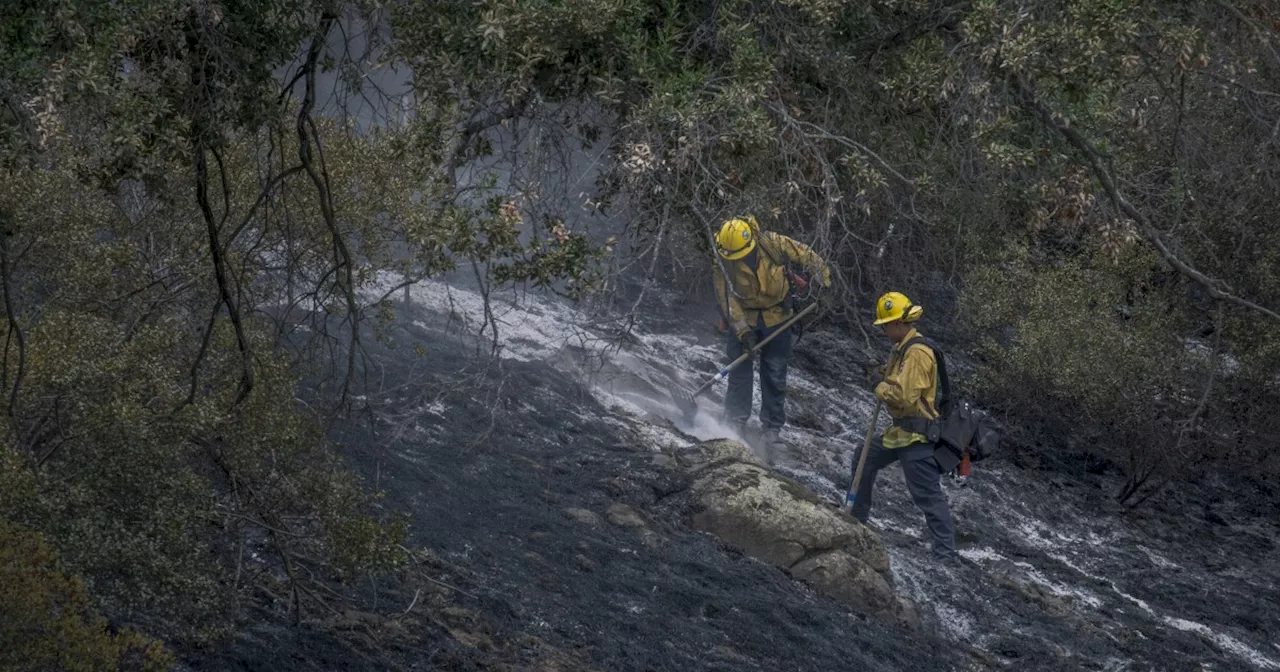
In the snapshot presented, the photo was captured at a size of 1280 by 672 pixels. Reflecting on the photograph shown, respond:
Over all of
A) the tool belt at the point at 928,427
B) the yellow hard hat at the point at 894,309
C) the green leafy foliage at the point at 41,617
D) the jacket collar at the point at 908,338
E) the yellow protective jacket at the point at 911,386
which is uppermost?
the yellow hard hat at the point at 894,309

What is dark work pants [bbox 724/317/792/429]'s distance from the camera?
479 inches

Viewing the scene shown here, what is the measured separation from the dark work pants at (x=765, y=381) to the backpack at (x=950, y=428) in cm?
211

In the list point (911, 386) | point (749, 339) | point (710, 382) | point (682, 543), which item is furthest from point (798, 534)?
point (710, 382)

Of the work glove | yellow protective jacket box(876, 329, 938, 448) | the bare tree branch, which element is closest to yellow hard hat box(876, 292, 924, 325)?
yellow protective jacket box(876, 329, 938, 448)

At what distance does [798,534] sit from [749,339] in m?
2.85

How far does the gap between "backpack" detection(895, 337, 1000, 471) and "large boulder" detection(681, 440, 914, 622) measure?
30.0 inches

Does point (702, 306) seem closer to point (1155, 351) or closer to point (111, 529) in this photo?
point (1155, 351)

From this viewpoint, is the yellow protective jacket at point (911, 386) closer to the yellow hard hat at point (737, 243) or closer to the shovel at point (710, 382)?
the yellow hard hat at point (737, 243)

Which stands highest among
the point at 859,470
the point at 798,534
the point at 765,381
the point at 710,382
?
the point at 765,381

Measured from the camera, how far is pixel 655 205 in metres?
6.80

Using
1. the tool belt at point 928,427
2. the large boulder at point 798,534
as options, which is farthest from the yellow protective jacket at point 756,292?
the large boulder at point 798,534

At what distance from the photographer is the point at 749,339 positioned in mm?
12062

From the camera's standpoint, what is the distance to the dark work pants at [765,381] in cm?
1216

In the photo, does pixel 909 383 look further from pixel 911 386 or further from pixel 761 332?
pixel 761 332
